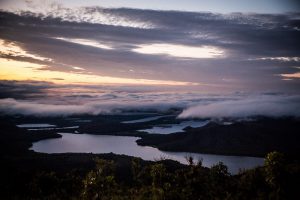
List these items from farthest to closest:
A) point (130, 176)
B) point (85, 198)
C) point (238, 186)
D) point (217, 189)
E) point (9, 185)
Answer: point (130, 176)
point (9, 185)
point (238, 186)
point (217, 189)
point (85, 198)

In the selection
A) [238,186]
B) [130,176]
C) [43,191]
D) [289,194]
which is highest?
[289,194]

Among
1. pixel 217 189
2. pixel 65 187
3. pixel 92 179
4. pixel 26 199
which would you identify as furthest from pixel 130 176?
pixel 92 179

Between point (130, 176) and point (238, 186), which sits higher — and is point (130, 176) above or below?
below

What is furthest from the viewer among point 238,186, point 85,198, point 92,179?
point 238,186

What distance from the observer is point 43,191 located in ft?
326

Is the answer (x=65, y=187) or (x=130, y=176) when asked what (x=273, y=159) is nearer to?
(x=65, y=187)

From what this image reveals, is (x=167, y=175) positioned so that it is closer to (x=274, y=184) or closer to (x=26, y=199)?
(x=274, y=184)

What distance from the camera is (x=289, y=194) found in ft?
182

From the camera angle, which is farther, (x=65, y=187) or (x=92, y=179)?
(x=65, y=187)

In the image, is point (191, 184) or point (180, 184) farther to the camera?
point (180, 184)

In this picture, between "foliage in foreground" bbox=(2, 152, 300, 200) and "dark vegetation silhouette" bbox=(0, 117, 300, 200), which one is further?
"dark vegetation silhouette" bbox=(0, 117, 300, 200)

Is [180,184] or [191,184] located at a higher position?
[191,184]

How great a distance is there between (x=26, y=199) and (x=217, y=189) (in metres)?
43.4

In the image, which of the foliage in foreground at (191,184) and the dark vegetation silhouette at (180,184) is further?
the dark vegetation silhouette at (180,184)
